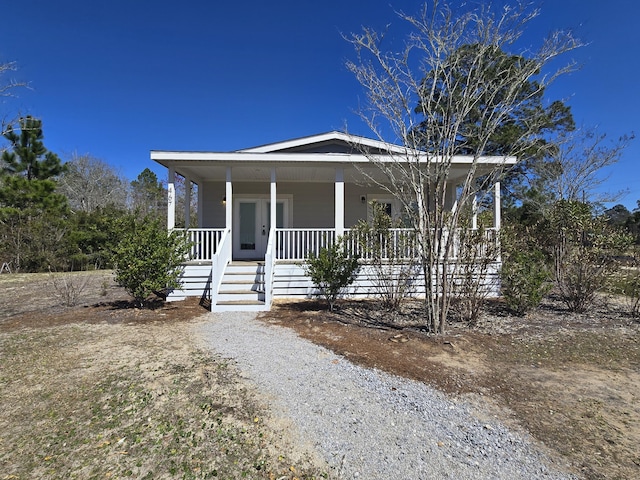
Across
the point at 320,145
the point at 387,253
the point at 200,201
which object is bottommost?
the point at 387,253

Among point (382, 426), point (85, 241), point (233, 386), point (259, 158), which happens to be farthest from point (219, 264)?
point (85, 241)

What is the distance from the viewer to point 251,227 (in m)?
10.7

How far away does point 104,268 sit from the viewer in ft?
52.6

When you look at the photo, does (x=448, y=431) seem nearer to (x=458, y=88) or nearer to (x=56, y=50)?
(x=458, y=88)

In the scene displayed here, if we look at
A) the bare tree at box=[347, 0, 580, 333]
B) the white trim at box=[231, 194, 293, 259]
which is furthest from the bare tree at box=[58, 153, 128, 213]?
the bare tree at box=[347, 0, 580, 333]

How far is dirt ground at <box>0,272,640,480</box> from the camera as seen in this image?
A: 2236mm

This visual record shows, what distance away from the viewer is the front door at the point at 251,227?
10.6m

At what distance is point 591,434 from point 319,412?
2.14 metres

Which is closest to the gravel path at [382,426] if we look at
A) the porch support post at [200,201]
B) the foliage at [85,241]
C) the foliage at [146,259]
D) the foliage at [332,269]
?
the foliage at [332,269]

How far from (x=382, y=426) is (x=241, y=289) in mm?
5205

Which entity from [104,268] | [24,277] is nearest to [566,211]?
[24,277]

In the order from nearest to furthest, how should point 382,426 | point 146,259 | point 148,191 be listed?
point 382,426 → point 146,259 → point 148,191

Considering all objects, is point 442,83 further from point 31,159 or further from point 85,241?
point 31,159

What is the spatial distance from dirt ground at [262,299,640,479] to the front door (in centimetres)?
418
